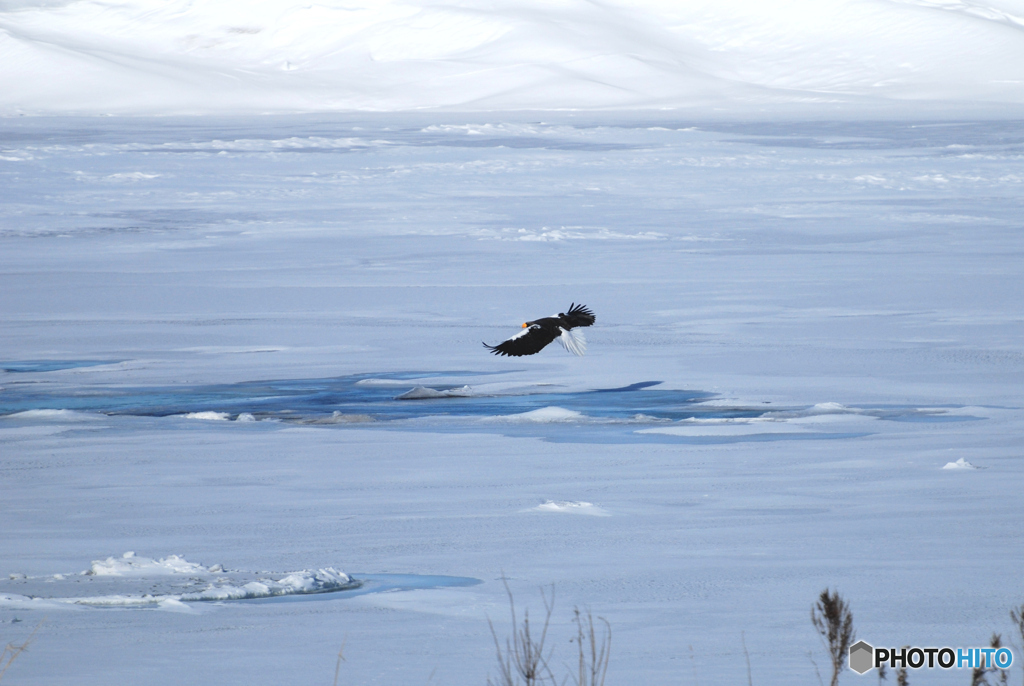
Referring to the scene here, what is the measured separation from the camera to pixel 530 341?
705cm

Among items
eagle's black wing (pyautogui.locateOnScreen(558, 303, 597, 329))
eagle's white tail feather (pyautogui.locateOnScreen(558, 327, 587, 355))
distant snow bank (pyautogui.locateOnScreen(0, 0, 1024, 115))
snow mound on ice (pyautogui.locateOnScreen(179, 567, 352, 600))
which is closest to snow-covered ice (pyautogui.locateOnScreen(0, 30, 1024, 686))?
snow mound on ice (pyautogui.locateOnScreen(179, 567, 352, 600))

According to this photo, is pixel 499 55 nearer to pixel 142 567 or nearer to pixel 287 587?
pixel 142 567

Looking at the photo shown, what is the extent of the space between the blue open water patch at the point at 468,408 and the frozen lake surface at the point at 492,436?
0.03 meters

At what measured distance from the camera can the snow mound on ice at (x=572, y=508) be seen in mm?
4977

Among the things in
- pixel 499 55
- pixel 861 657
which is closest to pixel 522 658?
pixel 861 657

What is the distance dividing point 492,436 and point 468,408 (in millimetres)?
657

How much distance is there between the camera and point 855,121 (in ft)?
111

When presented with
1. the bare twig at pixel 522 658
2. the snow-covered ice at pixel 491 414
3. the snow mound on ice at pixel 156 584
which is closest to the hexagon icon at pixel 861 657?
the snow-covered ice at pixel 491 414

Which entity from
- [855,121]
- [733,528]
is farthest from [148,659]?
[855,121]

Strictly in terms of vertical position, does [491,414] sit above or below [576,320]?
below

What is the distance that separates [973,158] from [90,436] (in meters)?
18.2

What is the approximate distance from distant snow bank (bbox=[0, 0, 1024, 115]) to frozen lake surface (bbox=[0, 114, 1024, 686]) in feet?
99.3

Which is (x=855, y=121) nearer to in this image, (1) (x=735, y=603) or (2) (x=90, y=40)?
(1) (x=735, y=603)

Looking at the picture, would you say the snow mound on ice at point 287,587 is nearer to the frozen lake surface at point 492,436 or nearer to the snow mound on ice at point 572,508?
the frozen lake surface at point 492,436
